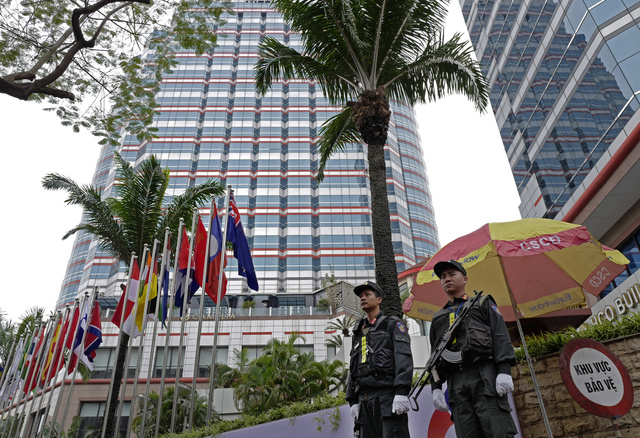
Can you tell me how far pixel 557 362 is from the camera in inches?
219

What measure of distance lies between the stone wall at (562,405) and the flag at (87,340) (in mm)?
13486

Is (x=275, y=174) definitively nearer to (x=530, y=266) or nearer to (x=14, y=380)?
(x=14, y=380)

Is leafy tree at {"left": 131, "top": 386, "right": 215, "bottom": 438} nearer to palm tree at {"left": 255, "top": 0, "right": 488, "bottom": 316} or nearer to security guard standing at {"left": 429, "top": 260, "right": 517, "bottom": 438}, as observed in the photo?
palm tree at {"left": 255, "top": 0, "right": 488, "bottom": 316}

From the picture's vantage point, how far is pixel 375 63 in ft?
33.2

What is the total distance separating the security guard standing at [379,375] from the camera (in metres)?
4.47

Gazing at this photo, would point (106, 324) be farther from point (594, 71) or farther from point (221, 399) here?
point (594, 71)

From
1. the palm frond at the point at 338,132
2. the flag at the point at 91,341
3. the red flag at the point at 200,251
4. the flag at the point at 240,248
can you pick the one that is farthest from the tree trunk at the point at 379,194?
the flag at the point at 91,341

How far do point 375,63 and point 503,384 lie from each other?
26.0ft

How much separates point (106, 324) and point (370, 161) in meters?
29.5

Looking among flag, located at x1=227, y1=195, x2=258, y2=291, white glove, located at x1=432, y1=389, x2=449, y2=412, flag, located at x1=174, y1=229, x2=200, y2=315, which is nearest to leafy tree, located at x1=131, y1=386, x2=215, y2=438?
flag, located at x1=174, y1=229, x2=200, y2=315

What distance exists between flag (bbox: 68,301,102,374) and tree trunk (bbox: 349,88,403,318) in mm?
10984

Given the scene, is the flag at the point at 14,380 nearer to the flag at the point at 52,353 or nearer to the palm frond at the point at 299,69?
the flag at the point at 52,353

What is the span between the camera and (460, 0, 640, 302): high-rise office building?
15.0 metres

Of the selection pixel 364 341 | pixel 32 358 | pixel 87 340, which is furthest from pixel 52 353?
pixel 364 341
